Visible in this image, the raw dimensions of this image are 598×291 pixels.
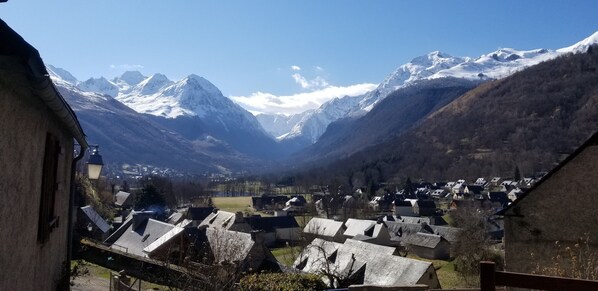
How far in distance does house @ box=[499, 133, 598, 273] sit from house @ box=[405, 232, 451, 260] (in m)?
46.3

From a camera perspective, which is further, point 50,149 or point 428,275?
point 428,275

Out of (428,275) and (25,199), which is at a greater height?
(25,199)

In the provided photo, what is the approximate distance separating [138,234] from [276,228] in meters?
30.3

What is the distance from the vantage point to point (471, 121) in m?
196

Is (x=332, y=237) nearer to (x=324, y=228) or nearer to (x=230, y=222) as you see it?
(x=324, y=228)

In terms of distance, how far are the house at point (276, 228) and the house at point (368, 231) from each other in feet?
24.0

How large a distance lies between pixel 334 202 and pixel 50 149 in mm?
90390

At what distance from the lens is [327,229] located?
213ft

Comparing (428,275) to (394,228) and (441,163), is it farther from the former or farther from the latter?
(441,163)

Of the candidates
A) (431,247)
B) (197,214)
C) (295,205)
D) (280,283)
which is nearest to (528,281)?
(280,283)

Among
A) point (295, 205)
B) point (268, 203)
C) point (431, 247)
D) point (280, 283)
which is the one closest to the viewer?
point (280, 283)

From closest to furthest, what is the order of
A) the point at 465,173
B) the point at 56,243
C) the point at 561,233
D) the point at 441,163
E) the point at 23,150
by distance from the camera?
the point at 23,150
the point at 56,243
the point at 561,233
the point at 465,173
the point at 441,163

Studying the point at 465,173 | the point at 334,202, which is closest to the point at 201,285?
the point at 334,202

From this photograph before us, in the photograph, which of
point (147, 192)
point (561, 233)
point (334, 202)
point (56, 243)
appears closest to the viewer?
point (56, 243)
